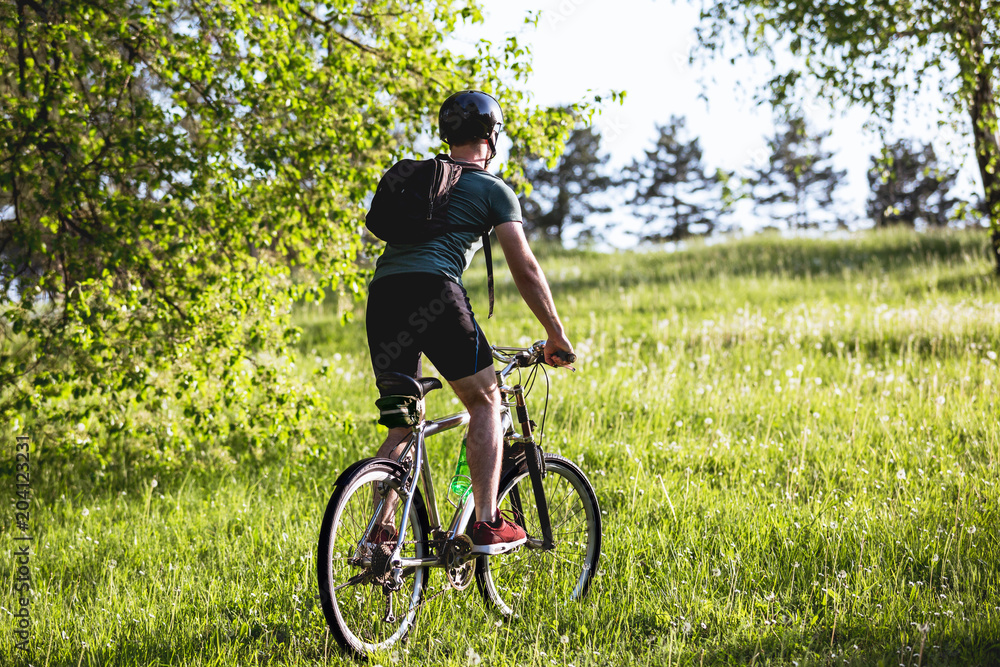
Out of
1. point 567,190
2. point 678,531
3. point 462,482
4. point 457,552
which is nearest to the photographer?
point 457,552

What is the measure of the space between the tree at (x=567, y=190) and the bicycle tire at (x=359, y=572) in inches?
1636

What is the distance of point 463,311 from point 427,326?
176 mm

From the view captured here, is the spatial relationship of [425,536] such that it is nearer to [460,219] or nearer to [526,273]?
[526,273]

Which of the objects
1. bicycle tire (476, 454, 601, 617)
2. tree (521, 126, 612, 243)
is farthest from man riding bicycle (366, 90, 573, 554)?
tree (521, 126, 612, 243)

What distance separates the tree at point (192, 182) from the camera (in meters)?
4.96

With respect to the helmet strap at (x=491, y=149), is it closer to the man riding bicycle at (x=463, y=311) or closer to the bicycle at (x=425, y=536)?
the man riding bicycle at (x=463, y=311)

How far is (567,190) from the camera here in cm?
4694

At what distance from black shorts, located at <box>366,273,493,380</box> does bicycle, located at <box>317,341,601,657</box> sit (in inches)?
6.1

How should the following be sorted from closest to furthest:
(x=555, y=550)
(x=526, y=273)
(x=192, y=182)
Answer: (x=526, y=273) < (x=555, y=550) < (x=192, y=182)

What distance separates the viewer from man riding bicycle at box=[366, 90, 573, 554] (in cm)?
313

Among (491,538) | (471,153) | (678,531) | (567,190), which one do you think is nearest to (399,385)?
(491,538)

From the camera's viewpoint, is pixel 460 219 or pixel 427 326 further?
pixel 460 219

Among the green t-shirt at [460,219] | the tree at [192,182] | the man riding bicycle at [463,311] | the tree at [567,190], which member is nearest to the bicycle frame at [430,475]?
the man riding bicycle at [463,311]

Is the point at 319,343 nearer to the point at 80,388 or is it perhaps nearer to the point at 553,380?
the point at 553,380
